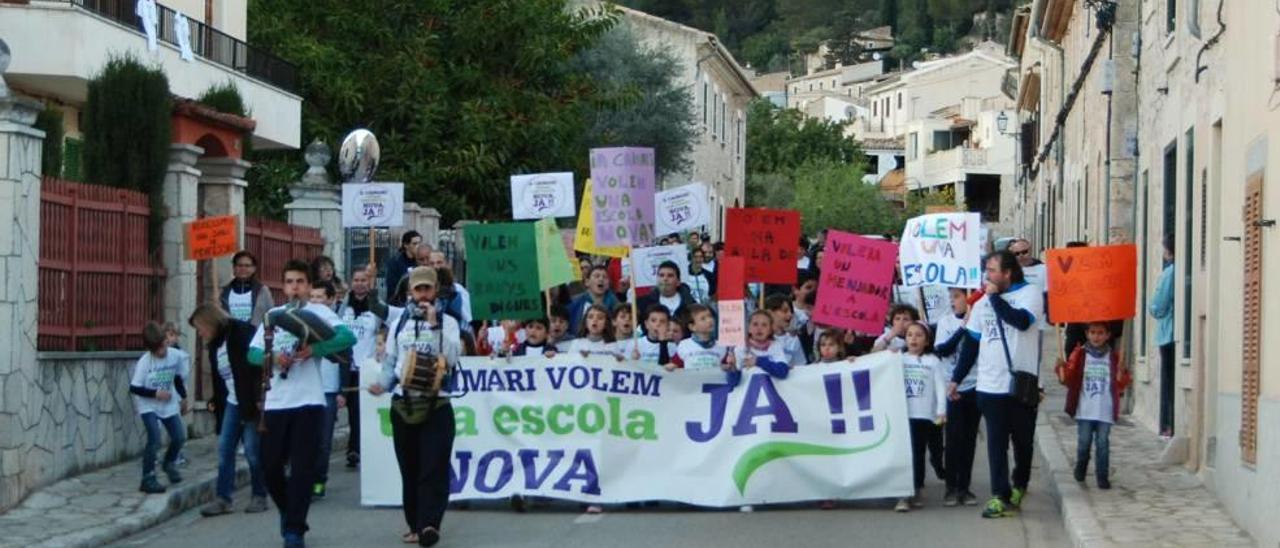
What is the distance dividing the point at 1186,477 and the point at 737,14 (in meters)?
153

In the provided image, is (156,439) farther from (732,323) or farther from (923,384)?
(923,384)

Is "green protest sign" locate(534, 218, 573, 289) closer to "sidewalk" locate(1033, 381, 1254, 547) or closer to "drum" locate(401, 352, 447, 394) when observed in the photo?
"drum" locate(401, 352, 447, 394)

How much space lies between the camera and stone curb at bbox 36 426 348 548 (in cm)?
1349

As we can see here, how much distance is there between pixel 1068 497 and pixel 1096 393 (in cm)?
103

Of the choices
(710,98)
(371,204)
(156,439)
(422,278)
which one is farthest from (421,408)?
(710,98)

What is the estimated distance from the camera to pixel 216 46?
3269 centimetres

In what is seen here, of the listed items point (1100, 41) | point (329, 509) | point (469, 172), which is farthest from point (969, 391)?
point (469, 172)

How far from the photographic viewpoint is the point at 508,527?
47.4 feet

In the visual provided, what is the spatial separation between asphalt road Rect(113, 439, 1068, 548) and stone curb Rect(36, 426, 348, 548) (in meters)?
0.10

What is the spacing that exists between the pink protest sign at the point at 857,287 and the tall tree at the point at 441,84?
2234 centimetres

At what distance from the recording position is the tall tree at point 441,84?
39.1m

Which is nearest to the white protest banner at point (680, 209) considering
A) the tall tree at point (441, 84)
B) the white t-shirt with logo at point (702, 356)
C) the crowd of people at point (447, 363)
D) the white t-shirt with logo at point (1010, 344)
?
the crowd of people at point (447, 363)

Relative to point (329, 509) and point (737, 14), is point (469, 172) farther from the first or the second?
point (737, 14)

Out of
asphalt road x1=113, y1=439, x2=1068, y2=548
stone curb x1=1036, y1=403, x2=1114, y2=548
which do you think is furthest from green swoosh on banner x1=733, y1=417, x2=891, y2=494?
stone curb x1=1036, y1=403, x2=1114, y2=548
